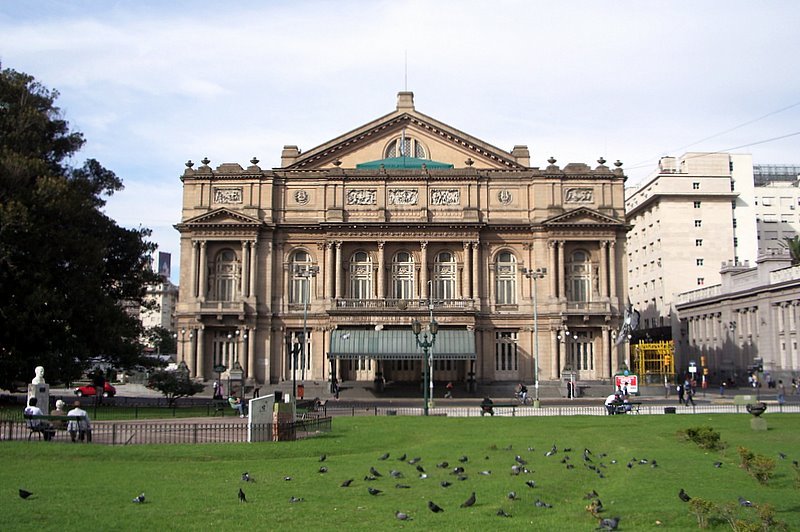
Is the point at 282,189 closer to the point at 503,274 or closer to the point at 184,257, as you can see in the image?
the point at 184,257

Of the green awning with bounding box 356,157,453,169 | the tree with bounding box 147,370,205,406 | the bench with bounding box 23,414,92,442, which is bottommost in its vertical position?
the bench with bounding box 23,414,92,442

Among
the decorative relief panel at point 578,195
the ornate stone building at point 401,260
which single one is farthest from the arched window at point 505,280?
the decorative relief panel at point 578,195

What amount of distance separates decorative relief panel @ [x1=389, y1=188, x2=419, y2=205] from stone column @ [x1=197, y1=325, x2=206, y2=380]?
19773mm

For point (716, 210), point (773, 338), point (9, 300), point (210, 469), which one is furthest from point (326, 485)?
point (716, 210)

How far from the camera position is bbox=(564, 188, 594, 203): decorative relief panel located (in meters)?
70.8

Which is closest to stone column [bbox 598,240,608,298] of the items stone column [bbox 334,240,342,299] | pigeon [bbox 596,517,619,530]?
stone column [bbox 334,240,342,299]

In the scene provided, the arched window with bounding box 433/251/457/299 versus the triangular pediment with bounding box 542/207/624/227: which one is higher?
the triangular pediment with bounding box 542/207/624/227

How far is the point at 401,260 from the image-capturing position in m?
70.8

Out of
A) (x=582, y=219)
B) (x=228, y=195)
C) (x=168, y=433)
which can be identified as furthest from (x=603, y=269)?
(x=168, y=433)

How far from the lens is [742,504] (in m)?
16.9

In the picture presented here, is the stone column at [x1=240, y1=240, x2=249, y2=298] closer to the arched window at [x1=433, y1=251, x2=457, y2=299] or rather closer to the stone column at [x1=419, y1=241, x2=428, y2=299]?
the stone column at [x1=419, y1=241, x2=428, y2=299]

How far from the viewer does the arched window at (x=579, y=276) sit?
70812 millimetres

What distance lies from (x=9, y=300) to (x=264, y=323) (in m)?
27.3

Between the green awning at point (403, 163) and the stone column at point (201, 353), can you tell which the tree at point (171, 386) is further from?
the green awning at point (403, 163)
